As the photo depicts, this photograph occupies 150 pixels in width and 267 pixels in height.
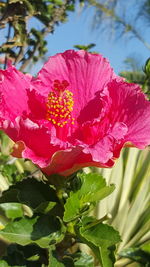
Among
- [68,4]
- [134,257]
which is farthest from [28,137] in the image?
[68,4]

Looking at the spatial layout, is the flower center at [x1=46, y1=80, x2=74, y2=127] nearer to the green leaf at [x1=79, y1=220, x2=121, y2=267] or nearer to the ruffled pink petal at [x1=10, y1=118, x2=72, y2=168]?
the ruffled pink petal at [x1=10, y1=118, x2=72, y2=168]

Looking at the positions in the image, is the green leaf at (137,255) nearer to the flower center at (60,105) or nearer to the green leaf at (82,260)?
the green leaf at (82,260)

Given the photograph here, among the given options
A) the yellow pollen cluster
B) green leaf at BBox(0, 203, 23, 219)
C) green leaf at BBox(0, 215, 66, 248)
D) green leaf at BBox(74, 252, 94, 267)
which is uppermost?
the yellow pollen cluster

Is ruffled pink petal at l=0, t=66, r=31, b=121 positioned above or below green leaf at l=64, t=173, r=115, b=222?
above

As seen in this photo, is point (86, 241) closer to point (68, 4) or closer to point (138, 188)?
point (138, 188)

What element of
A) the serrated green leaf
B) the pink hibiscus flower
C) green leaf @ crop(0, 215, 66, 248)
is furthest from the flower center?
the serrated green leaf

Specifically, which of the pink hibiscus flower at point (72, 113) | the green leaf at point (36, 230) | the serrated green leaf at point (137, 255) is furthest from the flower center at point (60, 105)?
the serrated green leaf at point (137, 255)

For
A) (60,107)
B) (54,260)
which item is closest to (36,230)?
(54,260)
